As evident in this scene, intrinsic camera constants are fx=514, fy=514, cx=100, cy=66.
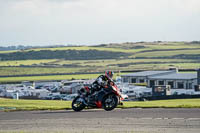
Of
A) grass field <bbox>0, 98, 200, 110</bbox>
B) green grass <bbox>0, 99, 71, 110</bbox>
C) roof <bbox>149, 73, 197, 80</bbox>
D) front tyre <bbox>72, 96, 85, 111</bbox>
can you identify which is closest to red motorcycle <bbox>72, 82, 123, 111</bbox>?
front tyre <bbox>72, 96, 85, 111</bbox>

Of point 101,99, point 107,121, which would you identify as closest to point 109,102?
point 101,99

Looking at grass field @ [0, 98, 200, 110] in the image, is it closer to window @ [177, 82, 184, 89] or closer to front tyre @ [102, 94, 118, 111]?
front tyre @ [102, 94, 118, 111]

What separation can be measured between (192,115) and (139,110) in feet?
9.42

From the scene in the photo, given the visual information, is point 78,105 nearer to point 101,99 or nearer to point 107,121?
point 101,99

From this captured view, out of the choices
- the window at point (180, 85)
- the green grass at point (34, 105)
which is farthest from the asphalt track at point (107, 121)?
the window at point (180, 85)

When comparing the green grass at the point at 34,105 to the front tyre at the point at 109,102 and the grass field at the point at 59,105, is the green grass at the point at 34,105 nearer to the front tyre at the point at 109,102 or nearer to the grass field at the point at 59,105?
the grass field at the point at 59,105

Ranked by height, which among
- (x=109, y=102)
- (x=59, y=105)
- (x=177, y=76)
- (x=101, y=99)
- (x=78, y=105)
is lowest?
(x=59, y=105)

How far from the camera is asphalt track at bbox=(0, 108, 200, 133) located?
15531 millimetres

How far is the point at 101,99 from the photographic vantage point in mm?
20969

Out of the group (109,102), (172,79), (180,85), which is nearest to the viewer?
(109,102)

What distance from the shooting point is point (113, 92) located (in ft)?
69.1

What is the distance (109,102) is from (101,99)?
35 cm

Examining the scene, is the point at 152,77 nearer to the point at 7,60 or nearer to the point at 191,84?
the point at 191,84

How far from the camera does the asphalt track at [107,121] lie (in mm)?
15531
